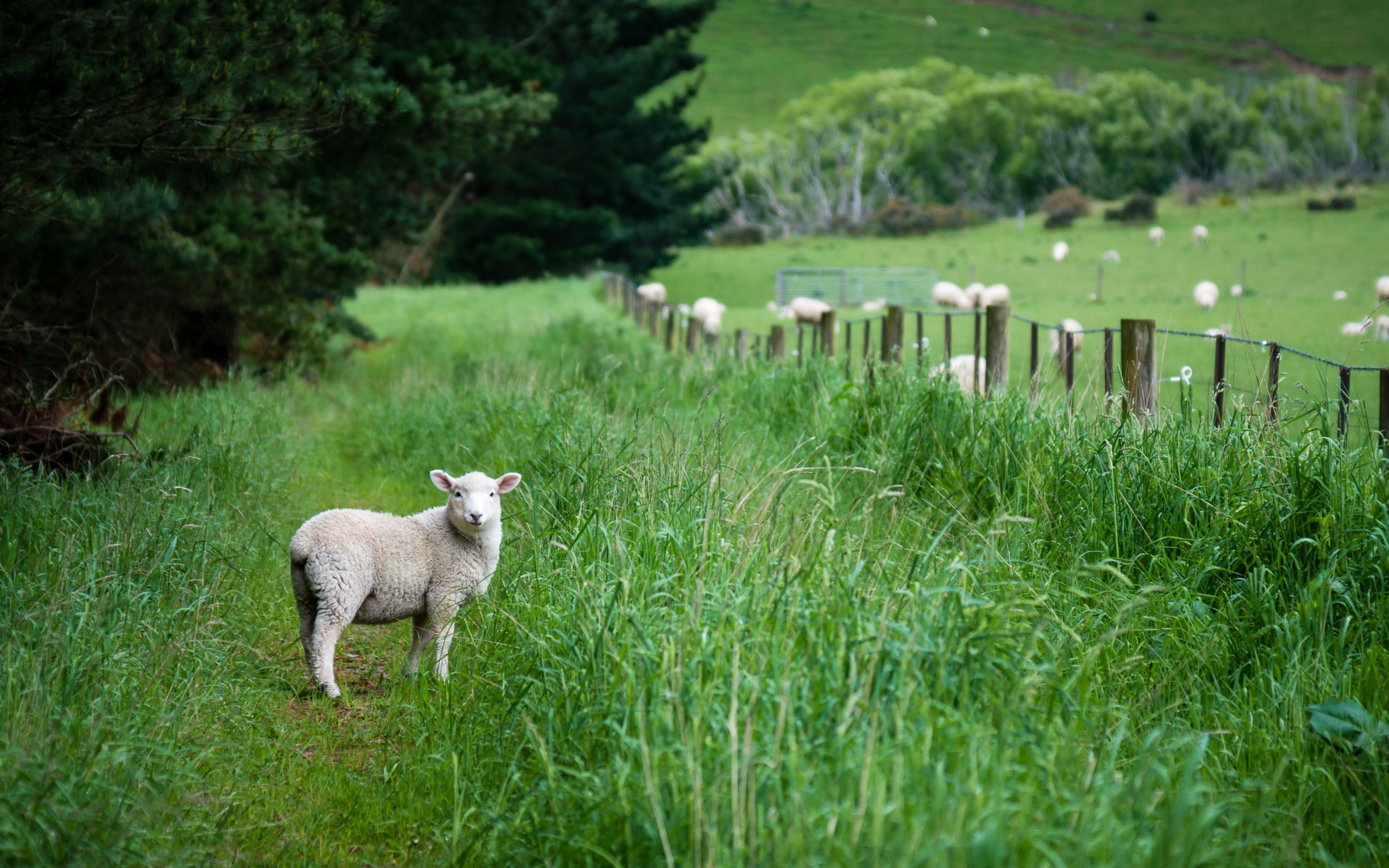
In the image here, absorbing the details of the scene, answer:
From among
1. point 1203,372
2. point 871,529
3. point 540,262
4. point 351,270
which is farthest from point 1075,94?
point 871,529

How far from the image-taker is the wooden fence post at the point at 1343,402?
17.1 ft

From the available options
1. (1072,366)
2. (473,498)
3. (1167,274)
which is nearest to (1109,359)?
(1072,366)

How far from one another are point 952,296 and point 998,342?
24272 mm

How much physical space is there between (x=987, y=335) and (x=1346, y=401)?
3.42 meters

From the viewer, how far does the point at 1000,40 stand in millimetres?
139500

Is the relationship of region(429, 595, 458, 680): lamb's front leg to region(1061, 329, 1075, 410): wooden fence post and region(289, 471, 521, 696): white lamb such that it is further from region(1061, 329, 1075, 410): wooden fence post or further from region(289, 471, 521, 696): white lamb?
region(1061, 329, 1075, 410): wooden fence post

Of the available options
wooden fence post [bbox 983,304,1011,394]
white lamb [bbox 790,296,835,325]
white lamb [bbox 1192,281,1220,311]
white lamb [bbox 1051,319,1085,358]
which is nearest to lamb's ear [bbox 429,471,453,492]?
wooden fence post [bbox 983,304,1011,394]

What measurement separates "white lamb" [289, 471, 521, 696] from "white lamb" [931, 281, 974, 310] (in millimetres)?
27623

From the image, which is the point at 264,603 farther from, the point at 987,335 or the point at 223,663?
the point at 987,335

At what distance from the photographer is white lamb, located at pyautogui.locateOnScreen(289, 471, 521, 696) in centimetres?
460

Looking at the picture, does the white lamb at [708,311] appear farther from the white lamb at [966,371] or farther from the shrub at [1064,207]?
the shrub at [1064,207]

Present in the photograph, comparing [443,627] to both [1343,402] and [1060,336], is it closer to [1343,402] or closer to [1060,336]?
[1343,402]

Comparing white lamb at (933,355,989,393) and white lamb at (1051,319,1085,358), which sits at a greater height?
white lamb at (933,355,989,393)

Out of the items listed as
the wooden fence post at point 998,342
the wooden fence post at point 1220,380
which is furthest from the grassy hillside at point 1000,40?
the wooden fence post at point 1220,380
